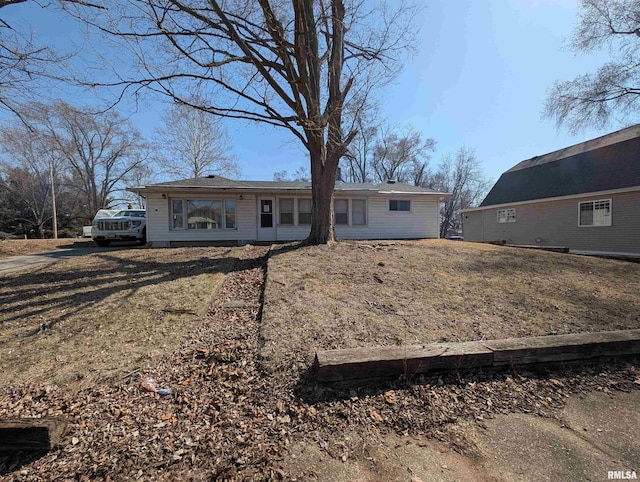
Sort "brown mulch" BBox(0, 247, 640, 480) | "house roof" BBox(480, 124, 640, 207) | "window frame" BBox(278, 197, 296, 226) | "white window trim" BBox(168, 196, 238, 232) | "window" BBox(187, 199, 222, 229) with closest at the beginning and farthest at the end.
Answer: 1. "brown mulch" BBox(0, 247, 640, 480)
2. "white window trim" BBox(168, 196, 238, 232)
3. "window" BBox(187, 199, 222, 229)
4. "house roof" BBox(480, 124, 640, 207)
5. "window frame" BBox(278, 197, 296, 226)

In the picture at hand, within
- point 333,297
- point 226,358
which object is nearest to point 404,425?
point 226,358

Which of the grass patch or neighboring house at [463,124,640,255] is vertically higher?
neighboring house at [463,124,640,255]

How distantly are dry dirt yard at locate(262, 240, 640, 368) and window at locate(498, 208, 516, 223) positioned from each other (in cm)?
1128

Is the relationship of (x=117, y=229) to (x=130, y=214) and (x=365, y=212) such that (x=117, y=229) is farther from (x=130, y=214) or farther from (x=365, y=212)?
(x=365, y=212)

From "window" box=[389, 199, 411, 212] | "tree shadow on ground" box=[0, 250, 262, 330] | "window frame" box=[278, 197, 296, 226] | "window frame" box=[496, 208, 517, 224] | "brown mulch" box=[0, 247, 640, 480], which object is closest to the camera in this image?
"brown mulch" box=[0, 247, 640, 480]

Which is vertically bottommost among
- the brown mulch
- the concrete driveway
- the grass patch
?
the brown mulch

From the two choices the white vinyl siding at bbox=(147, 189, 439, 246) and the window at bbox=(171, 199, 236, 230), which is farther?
the window at bbox=(171, 199, 236, 230)

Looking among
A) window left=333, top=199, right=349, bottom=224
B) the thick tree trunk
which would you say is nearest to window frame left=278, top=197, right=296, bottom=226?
window left=333, top=199, right=349, bottom=224

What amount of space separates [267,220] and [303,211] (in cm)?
166

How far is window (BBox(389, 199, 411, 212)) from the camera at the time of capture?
13.9m

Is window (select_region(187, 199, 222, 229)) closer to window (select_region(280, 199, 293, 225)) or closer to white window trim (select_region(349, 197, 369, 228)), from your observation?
window (select_region(280, 199, 293, 225))

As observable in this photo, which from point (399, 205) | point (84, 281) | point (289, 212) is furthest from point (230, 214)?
point (399, 205)

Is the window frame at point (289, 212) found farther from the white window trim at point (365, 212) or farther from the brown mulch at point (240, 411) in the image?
the brown mulch at point (240, 411)

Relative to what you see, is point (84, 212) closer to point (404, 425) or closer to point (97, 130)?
point (97, 130)
